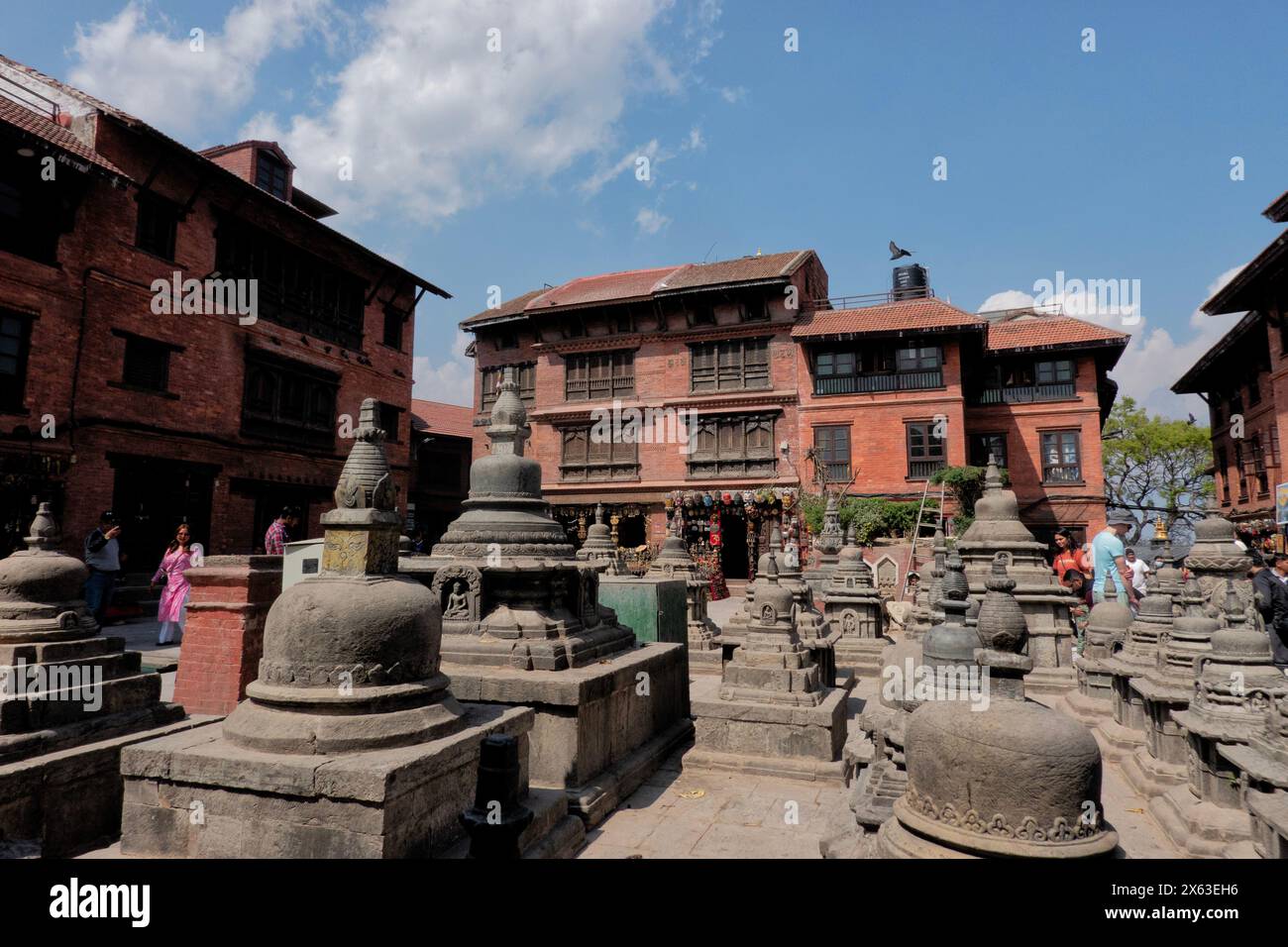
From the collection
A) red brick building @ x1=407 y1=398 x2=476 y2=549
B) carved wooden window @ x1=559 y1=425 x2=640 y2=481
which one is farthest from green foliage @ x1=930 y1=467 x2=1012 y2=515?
red brick building @ x1=407 y1=398 x2=476 y2=549

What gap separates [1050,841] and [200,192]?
22.2 metres

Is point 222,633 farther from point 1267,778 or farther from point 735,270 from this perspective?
point 735,270

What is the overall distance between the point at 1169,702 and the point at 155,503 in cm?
1962

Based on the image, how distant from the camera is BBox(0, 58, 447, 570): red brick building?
14.7 m

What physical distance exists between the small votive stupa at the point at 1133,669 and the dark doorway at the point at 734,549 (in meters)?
22.5

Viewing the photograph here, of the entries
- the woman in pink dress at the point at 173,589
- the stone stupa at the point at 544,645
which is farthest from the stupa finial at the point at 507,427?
the woman in pink dress at the point at 173,589

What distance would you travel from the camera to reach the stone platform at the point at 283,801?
11.0 ft

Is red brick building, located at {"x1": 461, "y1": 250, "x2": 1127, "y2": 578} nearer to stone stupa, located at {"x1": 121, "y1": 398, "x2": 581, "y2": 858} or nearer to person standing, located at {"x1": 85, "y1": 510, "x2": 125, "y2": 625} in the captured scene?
person standing, located at {"x1": 85, "y1": 510, "x2": 125, "y2": 625}

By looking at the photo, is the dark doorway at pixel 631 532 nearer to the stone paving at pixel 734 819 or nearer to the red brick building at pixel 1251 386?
the red brick building at pixel 1251 386

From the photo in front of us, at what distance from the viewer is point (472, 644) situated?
6.00 meters

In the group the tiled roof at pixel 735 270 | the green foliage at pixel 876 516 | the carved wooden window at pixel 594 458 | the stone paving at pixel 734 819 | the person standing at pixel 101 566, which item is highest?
the tiled roof at pixel 735 270

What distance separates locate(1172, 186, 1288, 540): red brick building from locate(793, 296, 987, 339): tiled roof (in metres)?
8.01
